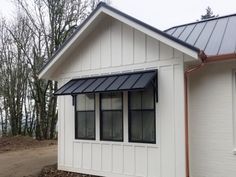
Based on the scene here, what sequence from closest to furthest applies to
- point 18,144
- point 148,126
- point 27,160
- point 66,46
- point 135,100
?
point 148,126 → point 135,100 → point 66,46 → point 27,160 → point 18,144

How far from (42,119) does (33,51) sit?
4498 millimetres

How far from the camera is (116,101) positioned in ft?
26.9

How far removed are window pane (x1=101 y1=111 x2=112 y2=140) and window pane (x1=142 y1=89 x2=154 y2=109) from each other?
1151mm

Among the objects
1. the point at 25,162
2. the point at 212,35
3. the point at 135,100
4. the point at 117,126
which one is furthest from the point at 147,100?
the point at 25,162

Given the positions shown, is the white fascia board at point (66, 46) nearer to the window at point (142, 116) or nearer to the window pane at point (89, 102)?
the window pane at point (89, 102)

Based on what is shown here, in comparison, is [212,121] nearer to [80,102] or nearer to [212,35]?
[212,35]

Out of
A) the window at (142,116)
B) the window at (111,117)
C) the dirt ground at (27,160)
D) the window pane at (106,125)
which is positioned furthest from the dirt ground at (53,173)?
the window at (142,116)

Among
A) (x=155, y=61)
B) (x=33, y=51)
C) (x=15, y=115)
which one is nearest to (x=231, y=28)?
(x=155, y=61)

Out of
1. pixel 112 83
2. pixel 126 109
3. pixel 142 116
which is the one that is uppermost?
pixel 112 83

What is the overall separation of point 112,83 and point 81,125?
2.01 m

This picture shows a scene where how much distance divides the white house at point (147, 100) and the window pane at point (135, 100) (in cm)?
3

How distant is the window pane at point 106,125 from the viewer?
8.25m

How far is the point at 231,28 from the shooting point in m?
8.47

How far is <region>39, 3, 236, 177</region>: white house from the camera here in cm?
696
